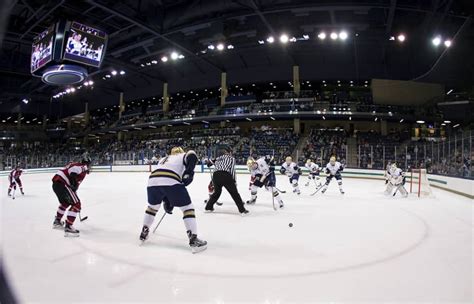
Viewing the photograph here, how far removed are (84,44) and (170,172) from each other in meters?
12.0

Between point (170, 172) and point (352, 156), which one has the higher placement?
point (352, 156)

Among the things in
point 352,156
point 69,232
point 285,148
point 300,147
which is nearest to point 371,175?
point 352,156

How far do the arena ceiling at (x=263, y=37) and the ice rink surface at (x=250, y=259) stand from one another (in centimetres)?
941

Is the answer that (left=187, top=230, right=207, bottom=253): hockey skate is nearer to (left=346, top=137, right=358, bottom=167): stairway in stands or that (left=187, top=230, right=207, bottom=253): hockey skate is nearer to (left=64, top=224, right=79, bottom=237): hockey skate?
(left=64, top=224, right=79, bottom=237): hockey skate

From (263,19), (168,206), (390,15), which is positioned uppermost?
(263,19)

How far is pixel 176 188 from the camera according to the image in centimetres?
416

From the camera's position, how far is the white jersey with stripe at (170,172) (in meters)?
4.15

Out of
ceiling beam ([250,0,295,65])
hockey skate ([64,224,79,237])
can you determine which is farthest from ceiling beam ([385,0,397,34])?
hockey skate ([64,224,79,237])

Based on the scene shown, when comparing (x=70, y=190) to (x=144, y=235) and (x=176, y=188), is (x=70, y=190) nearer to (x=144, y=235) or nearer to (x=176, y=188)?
(x=144, y=235)

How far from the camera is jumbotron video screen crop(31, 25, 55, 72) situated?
42.7 feet

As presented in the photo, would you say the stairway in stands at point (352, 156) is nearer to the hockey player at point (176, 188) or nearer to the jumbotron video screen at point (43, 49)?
the hockey player at point (176, 188)

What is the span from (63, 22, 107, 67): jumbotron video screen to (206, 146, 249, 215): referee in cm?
1000

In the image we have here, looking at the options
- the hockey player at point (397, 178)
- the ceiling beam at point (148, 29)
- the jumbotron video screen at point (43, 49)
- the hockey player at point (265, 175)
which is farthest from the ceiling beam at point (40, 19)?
the hockey player at point (397, 178)

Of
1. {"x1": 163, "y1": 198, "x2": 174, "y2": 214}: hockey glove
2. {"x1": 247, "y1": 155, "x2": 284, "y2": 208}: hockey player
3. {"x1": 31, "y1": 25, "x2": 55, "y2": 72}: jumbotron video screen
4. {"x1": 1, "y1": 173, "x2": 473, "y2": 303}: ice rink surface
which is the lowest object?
{"x1": 1, "y1": 173, "x2": 473, "y2": 303}: ice rink surface
